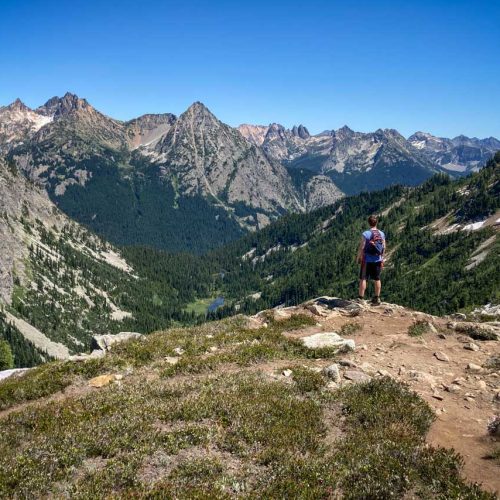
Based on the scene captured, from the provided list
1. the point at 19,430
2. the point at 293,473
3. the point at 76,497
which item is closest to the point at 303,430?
the point at 293,473

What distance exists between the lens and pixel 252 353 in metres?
20.1

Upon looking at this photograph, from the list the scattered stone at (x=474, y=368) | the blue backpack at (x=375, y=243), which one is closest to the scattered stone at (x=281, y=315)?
the blue backpack at (x=375, y=243)

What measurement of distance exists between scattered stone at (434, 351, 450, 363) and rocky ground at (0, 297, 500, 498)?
0.08m

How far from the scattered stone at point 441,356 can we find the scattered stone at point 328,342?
3858mm

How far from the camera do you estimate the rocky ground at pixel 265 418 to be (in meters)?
10.5

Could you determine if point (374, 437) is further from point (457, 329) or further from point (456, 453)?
point (457, 329)

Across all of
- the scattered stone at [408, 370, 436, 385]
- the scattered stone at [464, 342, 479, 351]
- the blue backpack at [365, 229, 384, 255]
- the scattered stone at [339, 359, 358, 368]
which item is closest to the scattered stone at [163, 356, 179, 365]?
the scattered stone at [339, 359, 358, 368]

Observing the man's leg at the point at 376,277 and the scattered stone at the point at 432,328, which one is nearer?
the scattered stone at the point at 432,328

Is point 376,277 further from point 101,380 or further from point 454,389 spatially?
point 101,380

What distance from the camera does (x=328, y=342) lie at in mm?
21578

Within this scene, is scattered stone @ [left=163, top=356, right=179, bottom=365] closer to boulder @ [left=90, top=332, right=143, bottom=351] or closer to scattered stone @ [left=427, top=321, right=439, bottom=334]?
boulder @ [left=90, top=332, right=143, bottom=351]

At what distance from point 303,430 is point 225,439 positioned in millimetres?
2463

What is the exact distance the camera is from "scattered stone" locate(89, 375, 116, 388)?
59.4 feet

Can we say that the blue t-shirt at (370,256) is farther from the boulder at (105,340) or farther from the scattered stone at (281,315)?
the boulder at (105,340)
